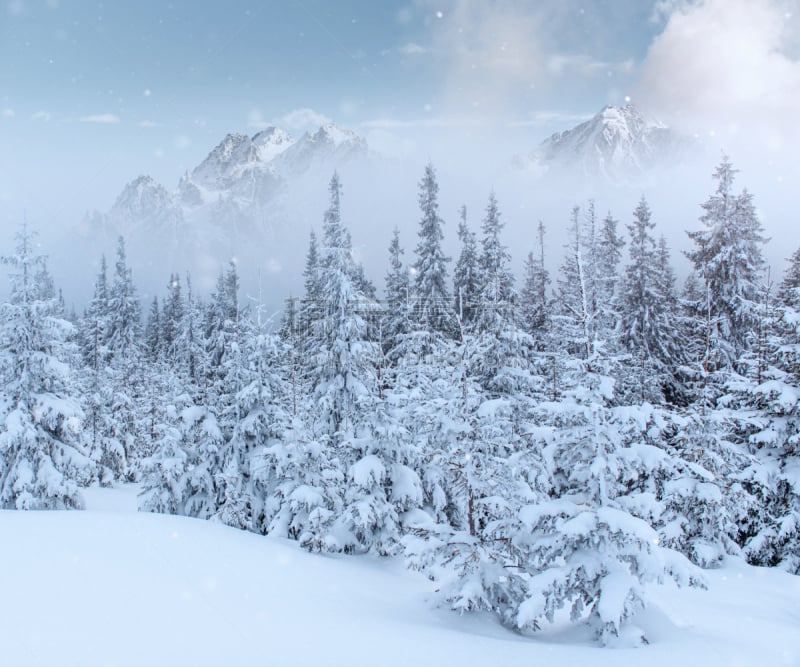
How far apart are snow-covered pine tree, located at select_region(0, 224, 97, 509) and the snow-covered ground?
19.7 ft

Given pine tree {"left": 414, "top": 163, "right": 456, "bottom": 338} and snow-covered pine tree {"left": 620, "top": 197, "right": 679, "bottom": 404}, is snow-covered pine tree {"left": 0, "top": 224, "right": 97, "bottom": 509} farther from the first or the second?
snow-covered pine tree {"left": 620, "top": 197, "right": 679, "bottom": 404}

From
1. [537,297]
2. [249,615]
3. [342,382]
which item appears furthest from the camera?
[537,297]

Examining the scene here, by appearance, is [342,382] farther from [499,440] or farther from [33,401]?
[33,401]

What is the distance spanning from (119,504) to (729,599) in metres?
33.9

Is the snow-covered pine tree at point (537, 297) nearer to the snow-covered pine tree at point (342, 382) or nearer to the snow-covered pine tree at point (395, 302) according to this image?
the snow-covered pine tree at point (395, 302)

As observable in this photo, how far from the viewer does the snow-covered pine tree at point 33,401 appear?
63.1 feet

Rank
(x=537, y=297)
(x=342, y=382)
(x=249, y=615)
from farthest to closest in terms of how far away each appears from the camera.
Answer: (x=537, y=297)
(x=342, y=382)
(x=249, y=615)

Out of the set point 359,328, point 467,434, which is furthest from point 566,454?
point 359,328

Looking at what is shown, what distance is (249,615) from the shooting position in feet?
29.9

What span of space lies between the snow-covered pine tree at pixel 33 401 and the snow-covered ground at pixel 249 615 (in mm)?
5992

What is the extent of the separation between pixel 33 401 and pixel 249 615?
15.7 meters

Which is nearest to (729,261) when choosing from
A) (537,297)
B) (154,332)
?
(537,297)

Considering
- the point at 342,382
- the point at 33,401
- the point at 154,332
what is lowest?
the point at 33,401

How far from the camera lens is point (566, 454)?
9.63m
